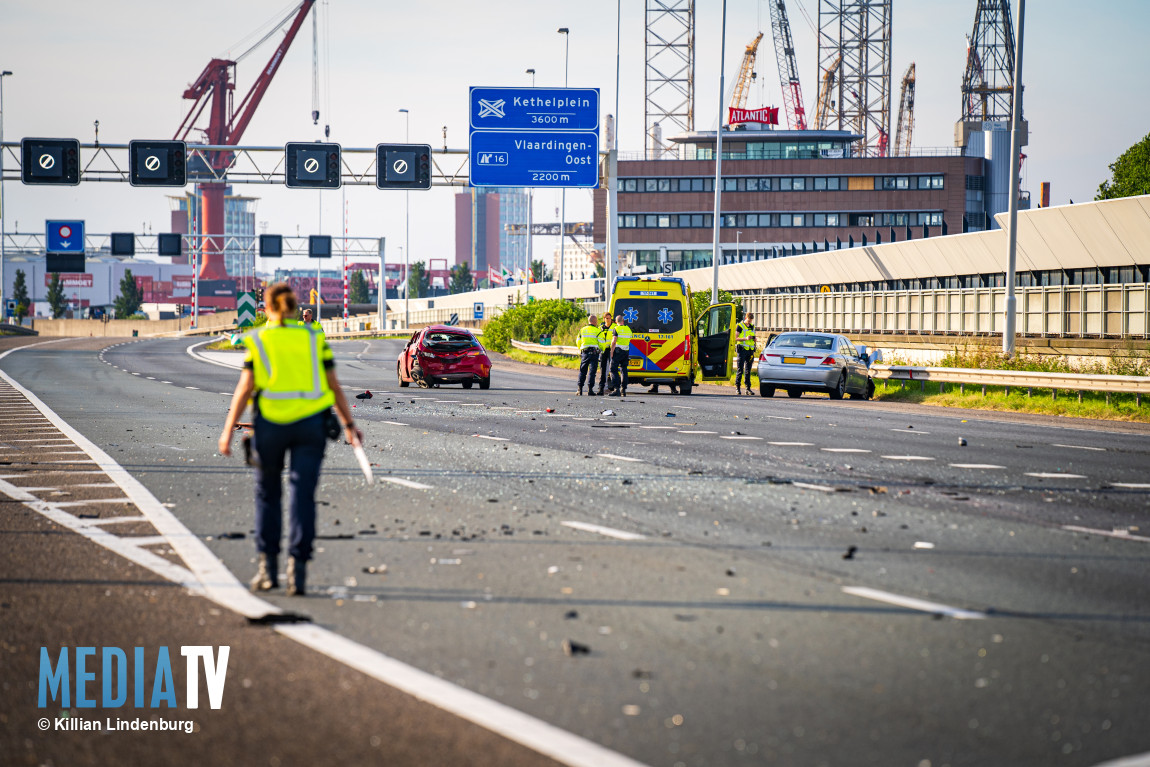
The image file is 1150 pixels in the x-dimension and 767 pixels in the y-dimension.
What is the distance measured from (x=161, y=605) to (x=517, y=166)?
3377 cm

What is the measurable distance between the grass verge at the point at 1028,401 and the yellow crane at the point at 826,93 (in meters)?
132

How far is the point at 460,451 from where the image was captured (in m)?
14.9

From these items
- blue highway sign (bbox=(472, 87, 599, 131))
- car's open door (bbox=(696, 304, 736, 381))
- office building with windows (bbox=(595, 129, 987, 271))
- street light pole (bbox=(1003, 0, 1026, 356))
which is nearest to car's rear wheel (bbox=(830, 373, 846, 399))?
street light pole (bbox=(1003, 0, 1026, 356))

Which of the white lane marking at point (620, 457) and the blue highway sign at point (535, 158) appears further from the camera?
the blue highway sign at point (535, 158)

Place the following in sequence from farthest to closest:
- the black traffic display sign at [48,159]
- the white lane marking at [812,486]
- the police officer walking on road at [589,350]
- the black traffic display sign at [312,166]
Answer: the black traffic display sign at [312,166], the black traffic display sign at [48,159], the police officer walking on road at [589,350], the white lane marking at [812,486]

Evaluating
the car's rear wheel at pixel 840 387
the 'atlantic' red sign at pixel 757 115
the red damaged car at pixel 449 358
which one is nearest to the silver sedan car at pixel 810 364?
the car's rear wheel at pixel 840 387

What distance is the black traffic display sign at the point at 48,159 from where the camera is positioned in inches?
1575

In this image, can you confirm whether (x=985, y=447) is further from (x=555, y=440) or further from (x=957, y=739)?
(x=957, y=739)

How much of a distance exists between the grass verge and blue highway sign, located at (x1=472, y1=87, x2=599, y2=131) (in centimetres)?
1430

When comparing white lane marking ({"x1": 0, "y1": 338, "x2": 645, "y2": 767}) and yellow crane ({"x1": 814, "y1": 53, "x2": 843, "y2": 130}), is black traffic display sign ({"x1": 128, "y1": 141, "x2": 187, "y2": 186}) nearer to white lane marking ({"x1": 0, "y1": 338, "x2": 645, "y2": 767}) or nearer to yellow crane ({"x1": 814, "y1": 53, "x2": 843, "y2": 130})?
white lane marking ({"x1": 0, "y1": 338, "x2": 645, "y2": 767})

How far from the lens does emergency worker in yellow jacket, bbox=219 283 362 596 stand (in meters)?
6.73

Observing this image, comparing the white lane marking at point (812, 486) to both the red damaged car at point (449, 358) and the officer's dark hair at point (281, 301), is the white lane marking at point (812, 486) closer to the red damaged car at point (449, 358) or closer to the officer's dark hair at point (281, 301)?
the officer's dark hair at point (281, 301)

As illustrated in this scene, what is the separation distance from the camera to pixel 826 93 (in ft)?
522

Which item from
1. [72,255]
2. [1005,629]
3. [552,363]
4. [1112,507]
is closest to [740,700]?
[1005,629]
